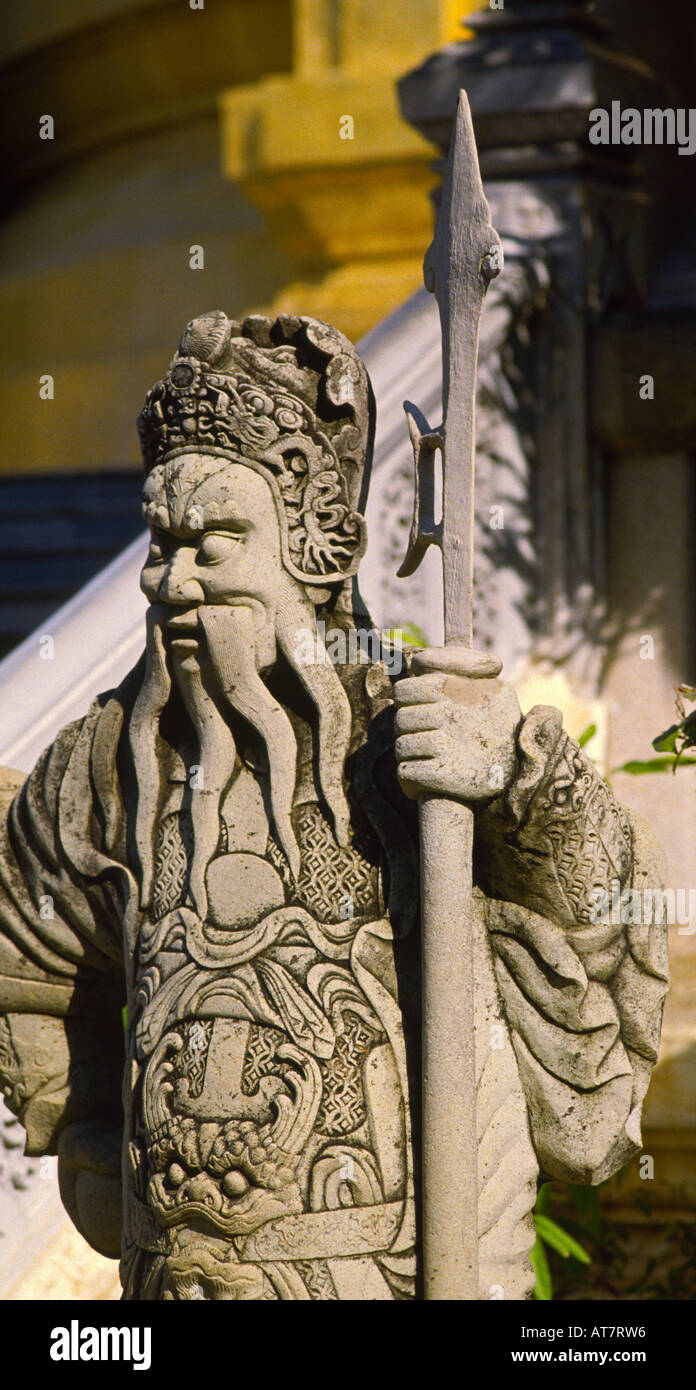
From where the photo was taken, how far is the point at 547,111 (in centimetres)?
707

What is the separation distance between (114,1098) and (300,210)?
7145mm

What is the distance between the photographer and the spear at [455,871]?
12.0 feet

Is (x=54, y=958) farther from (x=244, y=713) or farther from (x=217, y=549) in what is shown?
(x=217, y=549)

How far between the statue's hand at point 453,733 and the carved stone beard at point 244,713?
0.22 m

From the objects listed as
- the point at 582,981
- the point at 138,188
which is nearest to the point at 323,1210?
the point at 582,981

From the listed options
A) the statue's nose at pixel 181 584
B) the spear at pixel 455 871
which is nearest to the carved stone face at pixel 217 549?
the statue's nose at pixel 181 584

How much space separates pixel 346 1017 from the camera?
373 centimetres

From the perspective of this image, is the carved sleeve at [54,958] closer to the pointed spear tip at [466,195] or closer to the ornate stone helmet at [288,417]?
the ornate stone helmet at [288,417]

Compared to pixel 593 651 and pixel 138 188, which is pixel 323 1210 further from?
pixel 138 188

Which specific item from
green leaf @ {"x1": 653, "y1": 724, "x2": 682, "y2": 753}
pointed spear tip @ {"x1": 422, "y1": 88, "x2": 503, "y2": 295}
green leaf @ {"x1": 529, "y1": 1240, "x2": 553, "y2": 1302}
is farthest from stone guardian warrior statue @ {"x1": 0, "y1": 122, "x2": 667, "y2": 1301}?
green leaf @ {"x1": 529, "y1": 1240, "x2": 553, "y2": 1302}

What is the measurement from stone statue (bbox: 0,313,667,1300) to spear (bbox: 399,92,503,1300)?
0.06 metres

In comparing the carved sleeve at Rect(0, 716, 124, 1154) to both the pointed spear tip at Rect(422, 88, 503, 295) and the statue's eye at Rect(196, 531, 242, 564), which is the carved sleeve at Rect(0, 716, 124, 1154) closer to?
the statue's eye at Rect(196, 531, 242, 564)

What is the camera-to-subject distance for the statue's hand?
11.8ft
